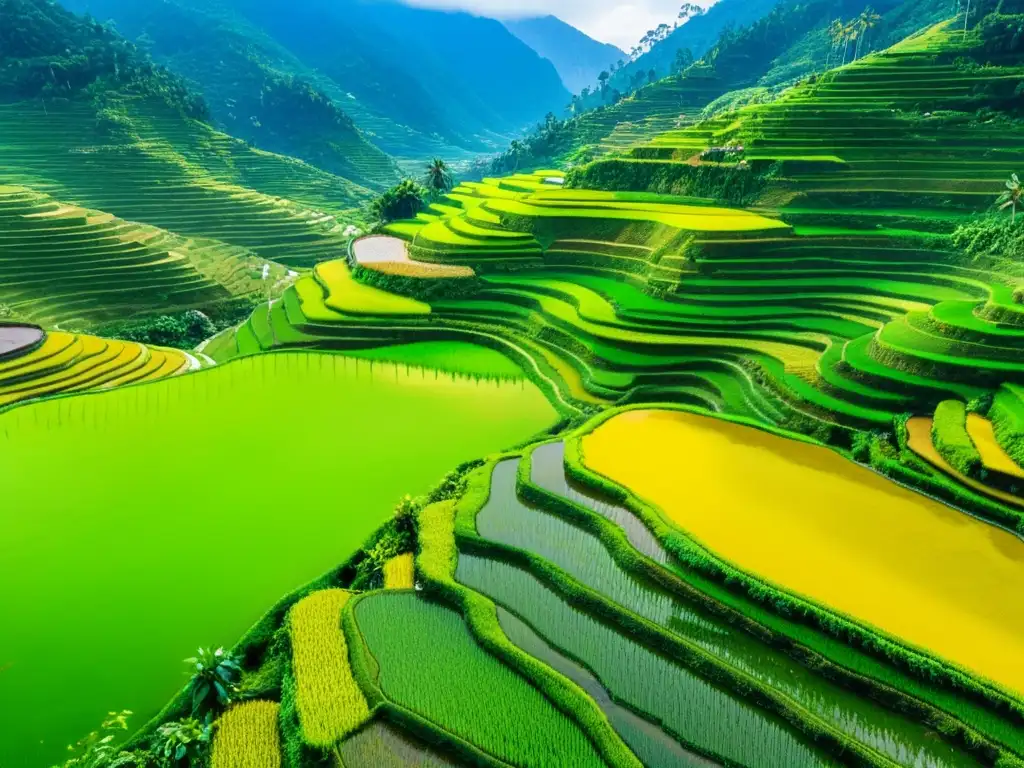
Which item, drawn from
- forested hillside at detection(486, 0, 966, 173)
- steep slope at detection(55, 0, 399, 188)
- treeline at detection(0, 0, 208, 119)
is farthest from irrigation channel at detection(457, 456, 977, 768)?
steep slope at detection(55, 0, 399, 188)

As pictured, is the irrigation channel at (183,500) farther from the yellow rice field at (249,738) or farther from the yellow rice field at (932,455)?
the yellow rice field at (932,455)

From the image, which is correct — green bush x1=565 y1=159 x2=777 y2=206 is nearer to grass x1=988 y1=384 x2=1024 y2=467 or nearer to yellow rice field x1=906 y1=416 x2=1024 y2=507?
grass x1=988 y1=384 x2=1024 y2=467

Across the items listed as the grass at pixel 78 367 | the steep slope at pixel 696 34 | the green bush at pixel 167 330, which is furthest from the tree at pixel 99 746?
the steep slope at pixel 696 34

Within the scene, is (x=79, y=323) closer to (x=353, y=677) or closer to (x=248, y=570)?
(x=248, y=570)

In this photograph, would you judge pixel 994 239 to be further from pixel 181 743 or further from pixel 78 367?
pixel 78 367

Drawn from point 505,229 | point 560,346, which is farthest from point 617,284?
point 505,229
